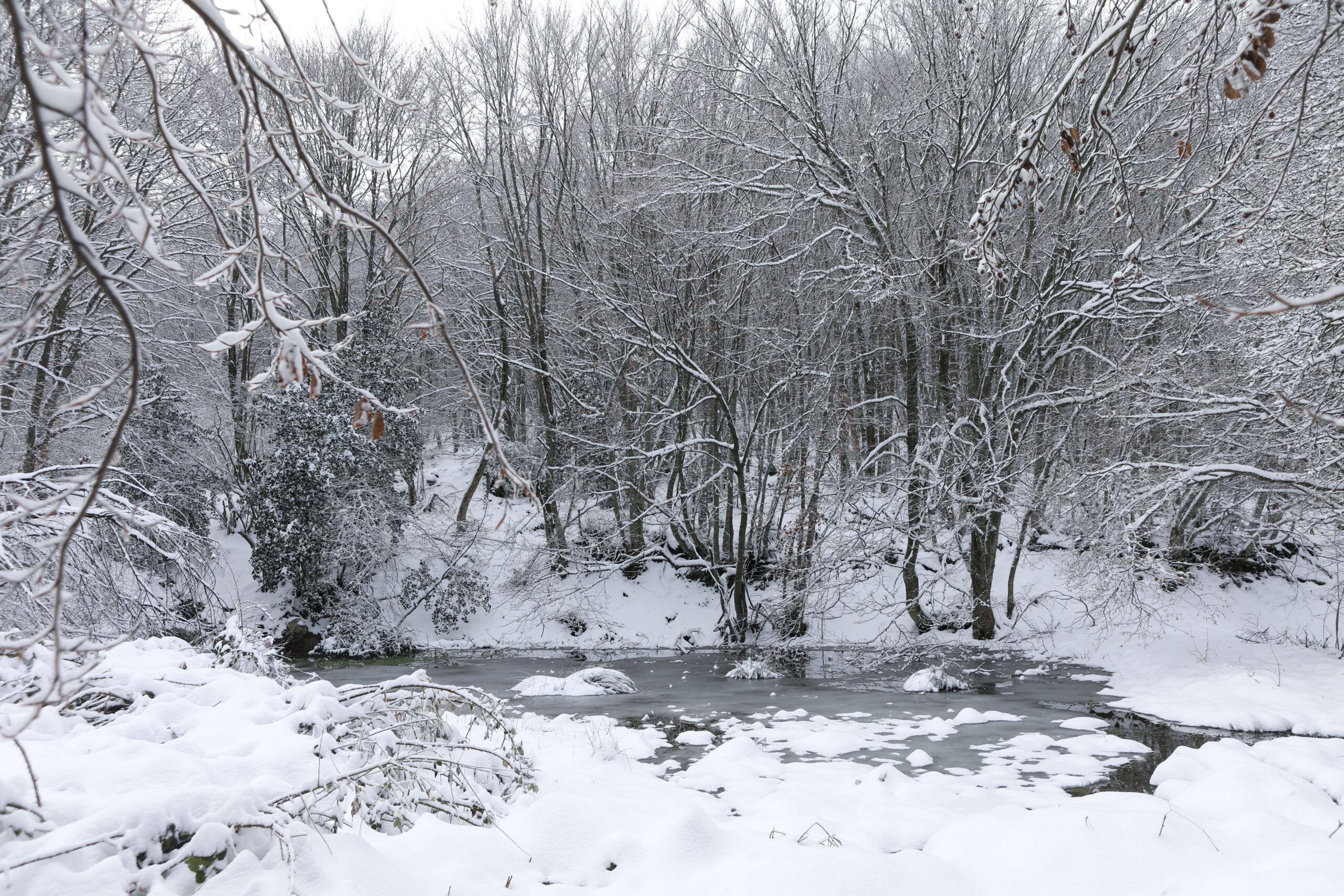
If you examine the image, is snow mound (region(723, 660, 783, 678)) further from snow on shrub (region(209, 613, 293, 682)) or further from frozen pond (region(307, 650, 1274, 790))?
snow on shrub (region(209, 613, 293, 682))

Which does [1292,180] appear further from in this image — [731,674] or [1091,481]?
[731,674]

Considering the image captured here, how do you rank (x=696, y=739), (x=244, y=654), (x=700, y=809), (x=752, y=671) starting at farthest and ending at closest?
(x=752, y=671) < (x=696, y=739) < (x=244, y=654) < (x=700, y=809)

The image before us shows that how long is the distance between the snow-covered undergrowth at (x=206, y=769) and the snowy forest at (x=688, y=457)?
24 millimetres

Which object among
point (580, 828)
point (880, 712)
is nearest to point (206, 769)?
point (580, 828)

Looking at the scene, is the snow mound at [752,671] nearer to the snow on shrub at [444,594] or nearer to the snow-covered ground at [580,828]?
the snow-covered ground at [580,828]

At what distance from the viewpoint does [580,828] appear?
3.94 m

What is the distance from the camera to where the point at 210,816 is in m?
2.82

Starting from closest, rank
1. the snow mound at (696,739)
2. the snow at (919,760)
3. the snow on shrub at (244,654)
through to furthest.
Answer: the snow on shrub at (244,654), the snow at (919,760), the snow mound at (696,739)

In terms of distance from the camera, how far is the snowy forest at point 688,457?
2.83 meters

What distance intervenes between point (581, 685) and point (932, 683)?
15.6 ft

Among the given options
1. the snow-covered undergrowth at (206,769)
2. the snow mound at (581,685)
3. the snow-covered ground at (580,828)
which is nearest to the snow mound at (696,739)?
the snow-covered ground at (580,828)

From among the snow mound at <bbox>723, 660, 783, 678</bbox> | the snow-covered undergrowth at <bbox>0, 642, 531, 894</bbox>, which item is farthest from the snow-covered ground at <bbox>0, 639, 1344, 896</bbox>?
the snow mound at <bbox>723, 660, 783, 678</bbox>

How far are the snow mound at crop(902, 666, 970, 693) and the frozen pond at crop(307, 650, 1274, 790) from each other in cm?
19

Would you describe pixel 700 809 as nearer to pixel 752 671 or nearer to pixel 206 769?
pixel 206 769
